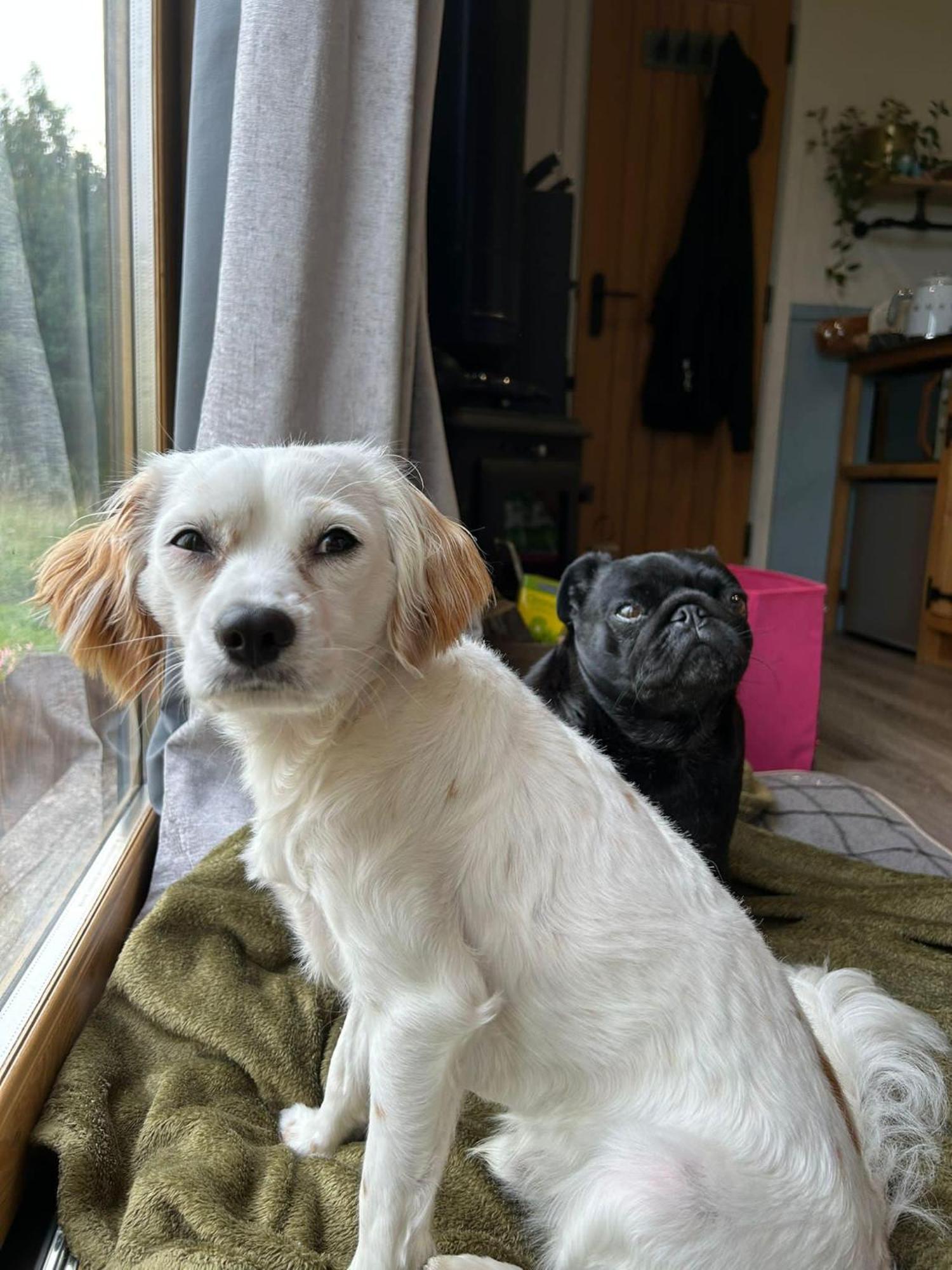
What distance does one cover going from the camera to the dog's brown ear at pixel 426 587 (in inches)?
34.0

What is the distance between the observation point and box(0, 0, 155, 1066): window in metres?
1.06

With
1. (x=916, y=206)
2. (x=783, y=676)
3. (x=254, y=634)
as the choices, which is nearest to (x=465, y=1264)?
(x=254, y=634)

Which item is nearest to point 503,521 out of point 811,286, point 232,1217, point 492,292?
point 492,292

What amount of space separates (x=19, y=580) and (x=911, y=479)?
4.61 metres

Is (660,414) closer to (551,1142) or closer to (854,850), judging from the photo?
(854,850)

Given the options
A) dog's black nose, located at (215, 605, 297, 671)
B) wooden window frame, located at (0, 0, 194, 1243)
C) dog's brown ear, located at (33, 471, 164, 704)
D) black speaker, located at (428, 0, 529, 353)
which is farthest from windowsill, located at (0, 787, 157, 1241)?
black speaker, located at (428, 0, 529, 353)

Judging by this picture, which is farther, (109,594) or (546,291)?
(546,291)

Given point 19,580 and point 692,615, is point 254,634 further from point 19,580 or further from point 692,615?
point 692,615

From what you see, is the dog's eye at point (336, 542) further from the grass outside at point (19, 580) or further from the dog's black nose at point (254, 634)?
the grass outside at point (19, 580)

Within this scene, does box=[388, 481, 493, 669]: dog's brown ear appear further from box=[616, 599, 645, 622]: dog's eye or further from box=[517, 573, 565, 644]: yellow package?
box=[517, 573, 565, 644]: yellow package

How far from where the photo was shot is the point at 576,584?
1578 millimetres

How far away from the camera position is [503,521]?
2.85 m

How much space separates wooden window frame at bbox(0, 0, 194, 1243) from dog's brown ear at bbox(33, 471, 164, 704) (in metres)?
0.44

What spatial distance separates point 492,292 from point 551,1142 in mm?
2138
